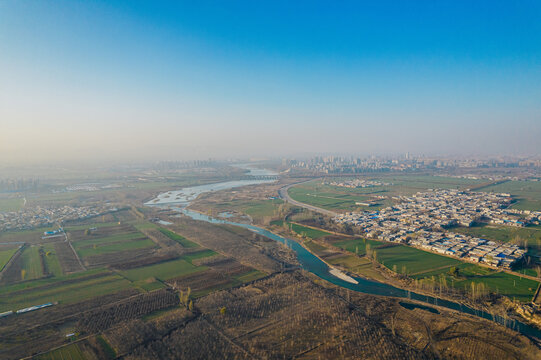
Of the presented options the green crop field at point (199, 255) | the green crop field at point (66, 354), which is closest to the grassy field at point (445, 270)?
the green crop field at point (199, 255)

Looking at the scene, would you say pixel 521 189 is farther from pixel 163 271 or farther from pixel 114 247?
pixel 114 247

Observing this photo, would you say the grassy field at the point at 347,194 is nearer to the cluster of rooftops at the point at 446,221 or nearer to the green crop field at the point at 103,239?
the cluster of rooftops at the point at 446,221

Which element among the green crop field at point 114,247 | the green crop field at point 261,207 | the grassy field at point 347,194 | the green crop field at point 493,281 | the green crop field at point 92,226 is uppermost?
the grassy field at point 347,194

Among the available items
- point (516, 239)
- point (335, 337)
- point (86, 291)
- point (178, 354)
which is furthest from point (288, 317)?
point (516, 239)

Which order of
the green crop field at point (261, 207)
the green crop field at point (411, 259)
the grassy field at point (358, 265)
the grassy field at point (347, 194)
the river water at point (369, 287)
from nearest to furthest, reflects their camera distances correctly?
the river water at point (369, 287), the grassy field at point (358, 265), the green crop field at point (411, 259), the green crop field at point (261, 207), the grassy field at point (347, 194)

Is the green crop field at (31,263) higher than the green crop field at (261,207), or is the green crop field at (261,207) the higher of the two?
the green crop field at (261,207)

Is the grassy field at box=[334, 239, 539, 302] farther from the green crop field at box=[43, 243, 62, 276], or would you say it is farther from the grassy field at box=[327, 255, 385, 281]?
the green crop field at box=[43, 243, 62, 276]

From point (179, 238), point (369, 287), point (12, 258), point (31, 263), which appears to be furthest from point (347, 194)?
point (12, 258)

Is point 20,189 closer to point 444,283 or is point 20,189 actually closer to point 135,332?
point 135,332
